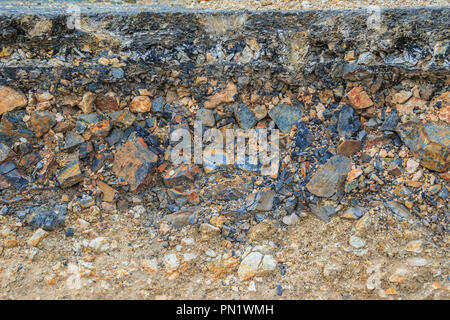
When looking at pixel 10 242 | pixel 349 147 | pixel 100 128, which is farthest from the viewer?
pixel 100 128

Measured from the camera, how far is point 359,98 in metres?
2.86

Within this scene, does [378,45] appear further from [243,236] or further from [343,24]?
[243,236]

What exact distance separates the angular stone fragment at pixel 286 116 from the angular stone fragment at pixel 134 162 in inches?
43.0

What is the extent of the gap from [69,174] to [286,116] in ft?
6.20

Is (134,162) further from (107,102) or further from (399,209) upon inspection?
(399,209)

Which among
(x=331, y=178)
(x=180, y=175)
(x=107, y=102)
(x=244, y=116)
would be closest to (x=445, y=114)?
(x=331, y=178)

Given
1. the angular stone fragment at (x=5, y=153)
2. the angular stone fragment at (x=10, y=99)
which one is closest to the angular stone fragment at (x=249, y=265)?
the angular stone fragment at (x=5, y=153)

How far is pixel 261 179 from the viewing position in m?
2.88

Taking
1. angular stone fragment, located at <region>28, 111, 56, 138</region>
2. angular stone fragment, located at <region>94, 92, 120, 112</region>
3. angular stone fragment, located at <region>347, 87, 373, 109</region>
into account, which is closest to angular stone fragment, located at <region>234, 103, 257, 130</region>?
angular stone fragment, located at <region>347, 87, 373, 109</region>

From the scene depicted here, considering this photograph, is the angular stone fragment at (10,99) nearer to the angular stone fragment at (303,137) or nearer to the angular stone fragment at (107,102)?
the angular stone fragment at (107,102)

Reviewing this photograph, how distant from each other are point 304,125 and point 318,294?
135 centimetres

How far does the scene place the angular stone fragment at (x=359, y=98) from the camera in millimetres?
2850

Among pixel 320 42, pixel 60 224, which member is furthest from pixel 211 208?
pixel 320 42

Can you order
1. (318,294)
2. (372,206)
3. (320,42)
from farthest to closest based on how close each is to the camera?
(320,42)
(372,206)
(318,294)
